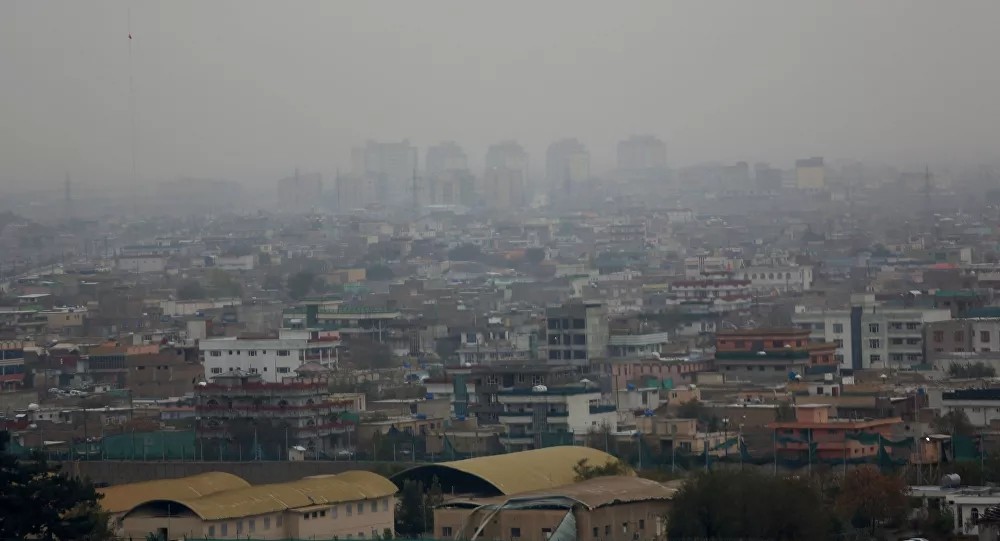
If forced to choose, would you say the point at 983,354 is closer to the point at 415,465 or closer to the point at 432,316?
the point at 415,465

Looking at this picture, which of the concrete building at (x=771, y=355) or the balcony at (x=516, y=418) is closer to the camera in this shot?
the balcony at (x=516, y=418)

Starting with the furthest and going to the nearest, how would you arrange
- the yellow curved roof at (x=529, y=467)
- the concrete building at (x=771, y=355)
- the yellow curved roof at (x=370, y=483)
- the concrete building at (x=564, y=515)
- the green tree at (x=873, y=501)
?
the concrete building at (x=771, y=355) < the yellow curved roof at (x=529, y=467) < the yellow curved roof at (x=370, y=483) < the green tree at (x=873, y=501) < the concrete building at (x=564, y=515)

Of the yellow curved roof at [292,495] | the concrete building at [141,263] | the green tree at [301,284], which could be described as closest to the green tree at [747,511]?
the yellow curved roof at [292,495]

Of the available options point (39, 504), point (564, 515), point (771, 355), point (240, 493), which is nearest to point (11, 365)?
point (771, 355)

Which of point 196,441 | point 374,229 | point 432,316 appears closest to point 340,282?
point 432,316

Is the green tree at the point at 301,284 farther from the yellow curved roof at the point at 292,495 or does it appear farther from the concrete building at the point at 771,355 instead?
the yellow curved roof at the point at 292,495
